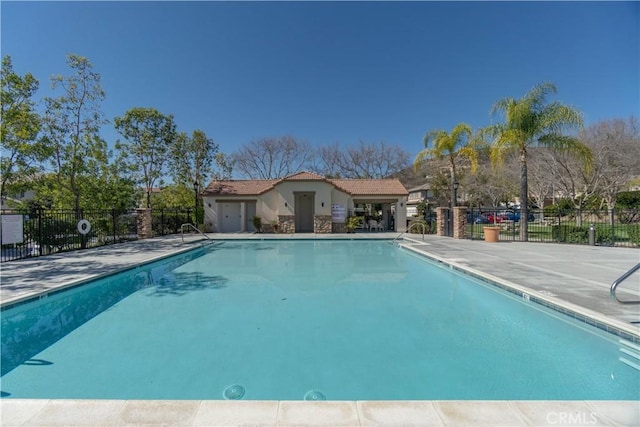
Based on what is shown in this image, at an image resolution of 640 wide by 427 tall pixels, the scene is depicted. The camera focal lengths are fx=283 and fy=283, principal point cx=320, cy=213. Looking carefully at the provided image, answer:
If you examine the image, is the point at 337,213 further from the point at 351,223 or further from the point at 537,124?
the point at 537,124

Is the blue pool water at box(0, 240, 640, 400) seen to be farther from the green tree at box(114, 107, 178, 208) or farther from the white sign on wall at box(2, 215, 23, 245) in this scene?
the green tree at box(114, 107, 178, 208)

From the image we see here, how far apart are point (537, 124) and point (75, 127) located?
25.4 m

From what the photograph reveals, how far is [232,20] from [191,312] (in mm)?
13686

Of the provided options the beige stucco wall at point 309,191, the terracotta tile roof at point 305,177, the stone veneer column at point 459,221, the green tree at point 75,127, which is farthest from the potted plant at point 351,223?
the green tree at point 75,127

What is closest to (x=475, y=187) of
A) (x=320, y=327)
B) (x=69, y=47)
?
(x=320, y=327)

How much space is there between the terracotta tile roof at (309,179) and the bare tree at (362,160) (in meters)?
14.1

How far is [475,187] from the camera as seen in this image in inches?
1451

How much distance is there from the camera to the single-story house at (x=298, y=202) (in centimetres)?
2203

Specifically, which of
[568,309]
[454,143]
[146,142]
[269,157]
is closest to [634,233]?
[454,143]

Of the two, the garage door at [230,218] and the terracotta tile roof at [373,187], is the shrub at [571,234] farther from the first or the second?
the garage door at [230,218]

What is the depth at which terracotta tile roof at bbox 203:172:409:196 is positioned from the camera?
74.3 ft

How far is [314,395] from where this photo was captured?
3586 millimetres

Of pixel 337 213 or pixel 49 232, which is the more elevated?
pixel 337 213

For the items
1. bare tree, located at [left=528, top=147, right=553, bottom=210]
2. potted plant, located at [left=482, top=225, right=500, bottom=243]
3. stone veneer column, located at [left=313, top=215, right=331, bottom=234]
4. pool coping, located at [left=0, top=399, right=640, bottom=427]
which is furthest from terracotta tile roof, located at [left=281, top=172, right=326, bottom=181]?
pool coping, located at [left=0, top=399, right=640, bottom=427]
